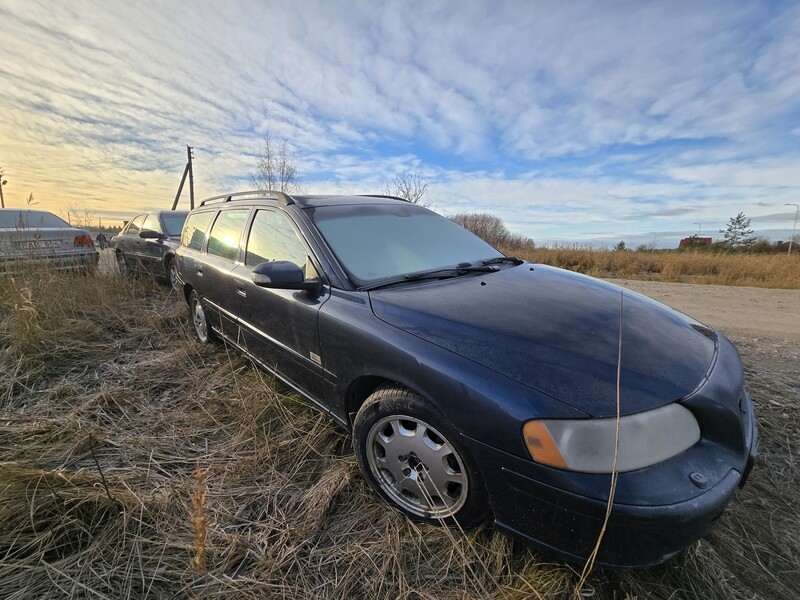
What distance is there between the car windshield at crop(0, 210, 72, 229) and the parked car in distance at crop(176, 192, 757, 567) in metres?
6.01

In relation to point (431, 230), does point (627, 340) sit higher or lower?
lower

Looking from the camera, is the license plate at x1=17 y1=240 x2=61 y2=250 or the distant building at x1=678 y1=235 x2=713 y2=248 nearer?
the license plate at x1=17 y1=240 x2=61 y2=250

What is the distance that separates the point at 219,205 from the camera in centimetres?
369

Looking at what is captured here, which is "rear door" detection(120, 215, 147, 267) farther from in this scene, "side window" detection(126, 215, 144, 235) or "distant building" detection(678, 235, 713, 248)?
"distant building" detection(678, 235, 713, 248)

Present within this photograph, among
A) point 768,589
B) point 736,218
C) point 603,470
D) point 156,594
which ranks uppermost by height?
point 736,218

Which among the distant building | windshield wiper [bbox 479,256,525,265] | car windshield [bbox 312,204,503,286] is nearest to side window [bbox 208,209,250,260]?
car windshield [bbox 312,204,503,286]

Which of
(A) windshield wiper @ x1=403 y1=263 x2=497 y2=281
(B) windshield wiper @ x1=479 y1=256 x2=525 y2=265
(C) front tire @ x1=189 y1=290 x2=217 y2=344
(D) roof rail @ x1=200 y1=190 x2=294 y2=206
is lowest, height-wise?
(C) front tire @ x1=189 y1=290 x2=217 y2=344

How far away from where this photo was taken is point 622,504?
1152 mm

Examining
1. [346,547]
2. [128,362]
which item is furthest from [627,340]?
[128,362]

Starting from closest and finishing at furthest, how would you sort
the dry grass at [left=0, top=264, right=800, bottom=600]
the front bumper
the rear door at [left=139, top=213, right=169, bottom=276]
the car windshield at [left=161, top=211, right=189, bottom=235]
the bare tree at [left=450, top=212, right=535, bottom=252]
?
the front bumper → the dry grass at [left=0, top=264, right=800, bottom=600] → the rear door at [left=139, top=213, right=169, bottom=276] → the car windshield at [left=161, top=211, right=189, bottom=235] → the bare tree at [left=450, top=212, right=535, bottom=252]

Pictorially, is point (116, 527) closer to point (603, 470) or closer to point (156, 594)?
point (156, 594)

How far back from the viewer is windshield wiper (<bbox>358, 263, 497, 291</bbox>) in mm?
2037

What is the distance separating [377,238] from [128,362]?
2911mm

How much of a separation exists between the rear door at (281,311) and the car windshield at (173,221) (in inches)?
195
